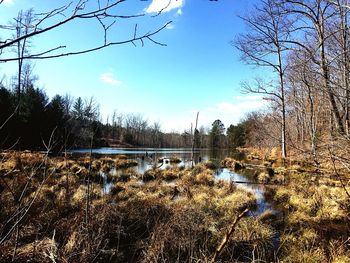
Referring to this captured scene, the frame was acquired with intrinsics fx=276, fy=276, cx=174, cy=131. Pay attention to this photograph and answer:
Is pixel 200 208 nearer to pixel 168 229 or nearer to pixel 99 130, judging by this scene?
pixel 168 229

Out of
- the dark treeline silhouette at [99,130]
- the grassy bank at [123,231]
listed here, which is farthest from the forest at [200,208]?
the dark treeline silhouette at [99,130]

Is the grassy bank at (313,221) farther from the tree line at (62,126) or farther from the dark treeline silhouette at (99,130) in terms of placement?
the dark treeline silhouette at (99,130)

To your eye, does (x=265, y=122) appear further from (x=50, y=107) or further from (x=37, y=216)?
(x=37, y=216)

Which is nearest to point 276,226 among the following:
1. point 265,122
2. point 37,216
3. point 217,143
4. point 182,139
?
point 37,216

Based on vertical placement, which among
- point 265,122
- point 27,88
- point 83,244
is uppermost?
point 27,88

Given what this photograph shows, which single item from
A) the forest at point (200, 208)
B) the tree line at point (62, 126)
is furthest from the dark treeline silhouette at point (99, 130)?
the forest at point (200, 208)

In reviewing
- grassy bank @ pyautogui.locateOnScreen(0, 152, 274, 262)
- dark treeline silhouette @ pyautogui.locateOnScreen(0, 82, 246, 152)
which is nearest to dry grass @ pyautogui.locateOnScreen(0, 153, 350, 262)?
grassy bank @ pyautogui.locateOnScreen(0, 152, 274, 262)

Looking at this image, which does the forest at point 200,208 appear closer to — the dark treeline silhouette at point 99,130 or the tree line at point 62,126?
the tree line at point 62,126

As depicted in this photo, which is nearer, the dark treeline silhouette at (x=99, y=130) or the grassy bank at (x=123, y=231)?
the grassy bank at (x=123, y=231)

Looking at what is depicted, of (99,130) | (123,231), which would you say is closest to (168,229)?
(123,231)

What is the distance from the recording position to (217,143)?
8494 cm

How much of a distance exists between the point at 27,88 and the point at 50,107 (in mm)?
3374

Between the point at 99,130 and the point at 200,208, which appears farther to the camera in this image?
the point at 99,130

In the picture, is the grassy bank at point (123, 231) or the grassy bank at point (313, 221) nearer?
the grassy bank at point (123, 231)
